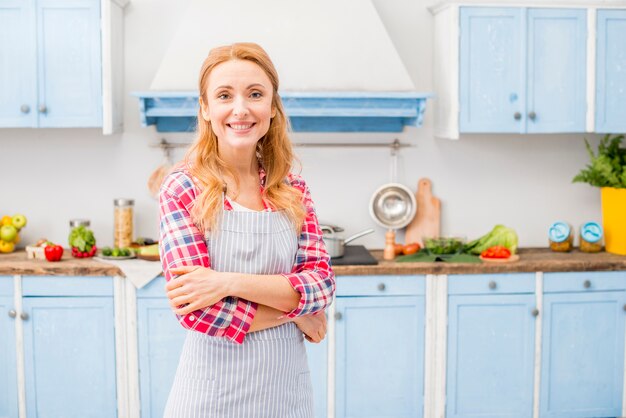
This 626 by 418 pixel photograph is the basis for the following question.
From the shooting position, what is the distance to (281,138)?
76.1 inches

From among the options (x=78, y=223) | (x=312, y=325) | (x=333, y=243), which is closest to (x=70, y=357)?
(x=78, y=223)

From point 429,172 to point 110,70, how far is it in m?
1.79

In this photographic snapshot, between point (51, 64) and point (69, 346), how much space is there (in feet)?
4.52

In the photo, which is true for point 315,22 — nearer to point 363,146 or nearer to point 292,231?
point 363,146

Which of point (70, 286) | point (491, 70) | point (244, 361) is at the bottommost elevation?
point (70, 286)

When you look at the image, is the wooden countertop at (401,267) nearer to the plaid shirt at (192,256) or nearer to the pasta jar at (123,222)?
the pasta jar at (123,222)

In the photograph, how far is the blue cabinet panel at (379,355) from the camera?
4.00 m

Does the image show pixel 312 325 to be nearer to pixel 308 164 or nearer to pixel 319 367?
pixel 319 367

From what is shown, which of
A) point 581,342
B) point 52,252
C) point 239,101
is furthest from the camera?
point 581,342

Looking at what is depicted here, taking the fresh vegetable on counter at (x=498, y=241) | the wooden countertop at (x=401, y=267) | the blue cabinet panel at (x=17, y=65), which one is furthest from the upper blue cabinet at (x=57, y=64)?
the fresh vegetable on counter at (x=498, y=241)

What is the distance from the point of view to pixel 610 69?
13.9 ft

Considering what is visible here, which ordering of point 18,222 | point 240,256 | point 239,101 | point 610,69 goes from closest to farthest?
point 239,101 < point 240,256 < point 610,69 < point 18,222

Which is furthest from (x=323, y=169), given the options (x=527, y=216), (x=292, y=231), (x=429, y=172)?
(x=292, y=231)

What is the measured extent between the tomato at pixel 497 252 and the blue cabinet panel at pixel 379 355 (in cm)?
42
